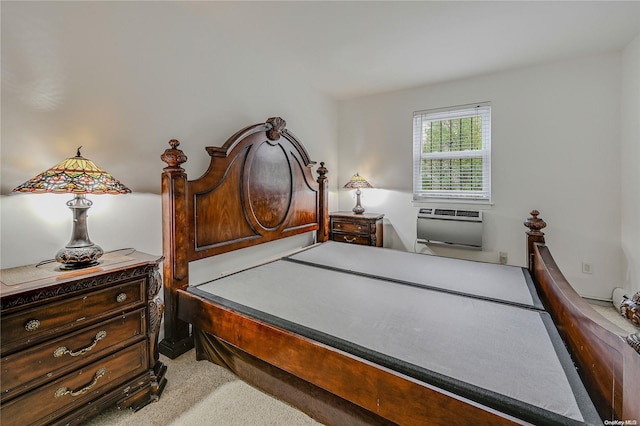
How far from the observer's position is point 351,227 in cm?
356

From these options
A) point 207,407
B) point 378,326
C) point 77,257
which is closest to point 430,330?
point 378,326

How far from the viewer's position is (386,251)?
274cm

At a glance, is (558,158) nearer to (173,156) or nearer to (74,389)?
(173,156)

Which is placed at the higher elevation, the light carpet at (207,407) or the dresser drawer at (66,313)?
the dresser drawer at (66,313)

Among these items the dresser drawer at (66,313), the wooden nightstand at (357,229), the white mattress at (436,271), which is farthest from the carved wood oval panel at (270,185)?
the dresser drawer at (66,313)

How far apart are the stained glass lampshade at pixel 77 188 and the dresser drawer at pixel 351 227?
8.28 ft

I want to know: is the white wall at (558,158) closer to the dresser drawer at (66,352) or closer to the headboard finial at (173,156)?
the headboard finial at (173,156)

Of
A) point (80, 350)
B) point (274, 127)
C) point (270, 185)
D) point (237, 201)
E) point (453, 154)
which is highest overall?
point (274, 127)

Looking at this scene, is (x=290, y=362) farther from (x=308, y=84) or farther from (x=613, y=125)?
(x=613, y=125)

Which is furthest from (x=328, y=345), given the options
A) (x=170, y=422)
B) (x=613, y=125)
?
(x=613, y=125)

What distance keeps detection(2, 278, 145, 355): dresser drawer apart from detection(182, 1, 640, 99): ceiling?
2.04m

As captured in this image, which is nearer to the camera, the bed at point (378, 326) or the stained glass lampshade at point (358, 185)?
the bed at point (378, 326)

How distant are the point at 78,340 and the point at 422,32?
3079mm

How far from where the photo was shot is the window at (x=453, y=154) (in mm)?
3316
